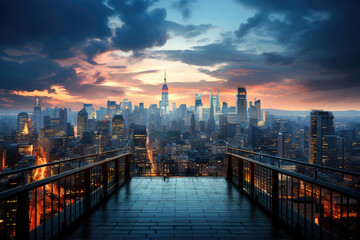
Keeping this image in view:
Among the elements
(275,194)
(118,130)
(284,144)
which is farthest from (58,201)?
(118,130)

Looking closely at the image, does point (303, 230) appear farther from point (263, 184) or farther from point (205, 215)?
point (205, 215)

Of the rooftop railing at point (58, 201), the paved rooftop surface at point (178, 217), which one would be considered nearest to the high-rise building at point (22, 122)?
the rooftop railing at point (58, 201)

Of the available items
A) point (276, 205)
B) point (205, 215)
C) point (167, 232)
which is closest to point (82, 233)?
point (167, 232)

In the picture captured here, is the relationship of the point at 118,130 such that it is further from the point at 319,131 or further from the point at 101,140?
the point at 319,131

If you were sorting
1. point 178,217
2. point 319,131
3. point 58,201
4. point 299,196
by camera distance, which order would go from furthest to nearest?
point 319,131, point 58,201, point 178,217, point 299,196

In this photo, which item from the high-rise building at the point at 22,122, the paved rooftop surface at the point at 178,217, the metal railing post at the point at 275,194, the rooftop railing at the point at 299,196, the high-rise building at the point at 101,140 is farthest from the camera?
the high-rise building at the point at 22,122

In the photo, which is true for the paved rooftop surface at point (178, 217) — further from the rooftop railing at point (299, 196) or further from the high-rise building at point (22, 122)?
the high-rise building at point (22, 122)

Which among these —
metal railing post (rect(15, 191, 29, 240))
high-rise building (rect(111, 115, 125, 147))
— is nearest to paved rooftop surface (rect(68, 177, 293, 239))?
metal railing post (rect(15, 191, 29, 240))
